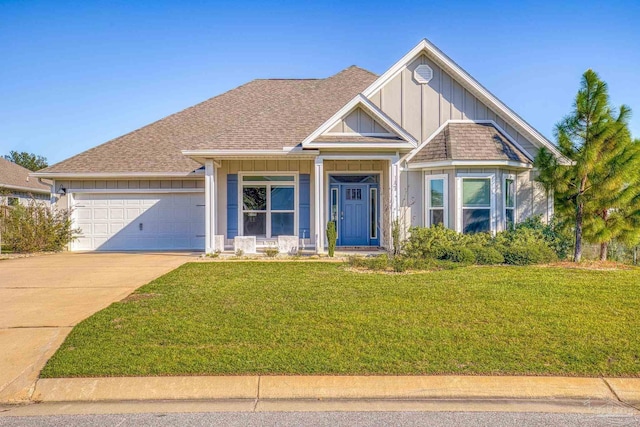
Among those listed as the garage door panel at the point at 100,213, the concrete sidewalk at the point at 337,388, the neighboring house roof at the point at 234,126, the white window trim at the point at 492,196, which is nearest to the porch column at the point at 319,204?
the neighboring house roof at the point at 234,126

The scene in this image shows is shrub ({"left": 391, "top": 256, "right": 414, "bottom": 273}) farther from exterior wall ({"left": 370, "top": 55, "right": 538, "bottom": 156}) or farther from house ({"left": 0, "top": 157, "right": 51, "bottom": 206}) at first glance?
house ({"left": 0, "top": 157, "right": 51, "bottom": 206})

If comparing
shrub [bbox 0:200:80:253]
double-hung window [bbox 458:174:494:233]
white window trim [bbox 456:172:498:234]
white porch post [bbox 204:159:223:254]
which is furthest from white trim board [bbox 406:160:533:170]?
shrub [bbox 0:200:80:253]

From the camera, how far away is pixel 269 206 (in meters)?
16.3

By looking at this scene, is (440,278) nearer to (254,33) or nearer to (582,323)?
(582,323)

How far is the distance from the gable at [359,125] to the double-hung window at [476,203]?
2931mm

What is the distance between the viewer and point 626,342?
5.90 m

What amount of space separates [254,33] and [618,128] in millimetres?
12584

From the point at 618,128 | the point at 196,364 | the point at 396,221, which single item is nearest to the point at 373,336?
the point at 196,364

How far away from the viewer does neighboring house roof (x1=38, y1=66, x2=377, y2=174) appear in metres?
14.8

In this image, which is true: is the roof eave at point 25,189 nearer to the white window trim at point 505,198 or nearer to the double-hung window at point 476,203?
the double-hung window at point 476,203

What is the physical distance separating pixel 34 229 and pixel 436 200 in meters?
13.9

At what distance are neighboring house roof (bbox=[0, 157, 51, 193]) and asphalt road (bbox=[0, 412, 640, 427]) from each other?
2309 centimetres

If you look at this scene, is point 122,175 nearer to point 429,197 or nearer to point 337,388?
point 429,197

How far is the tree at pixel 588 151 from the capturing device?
1223cm
